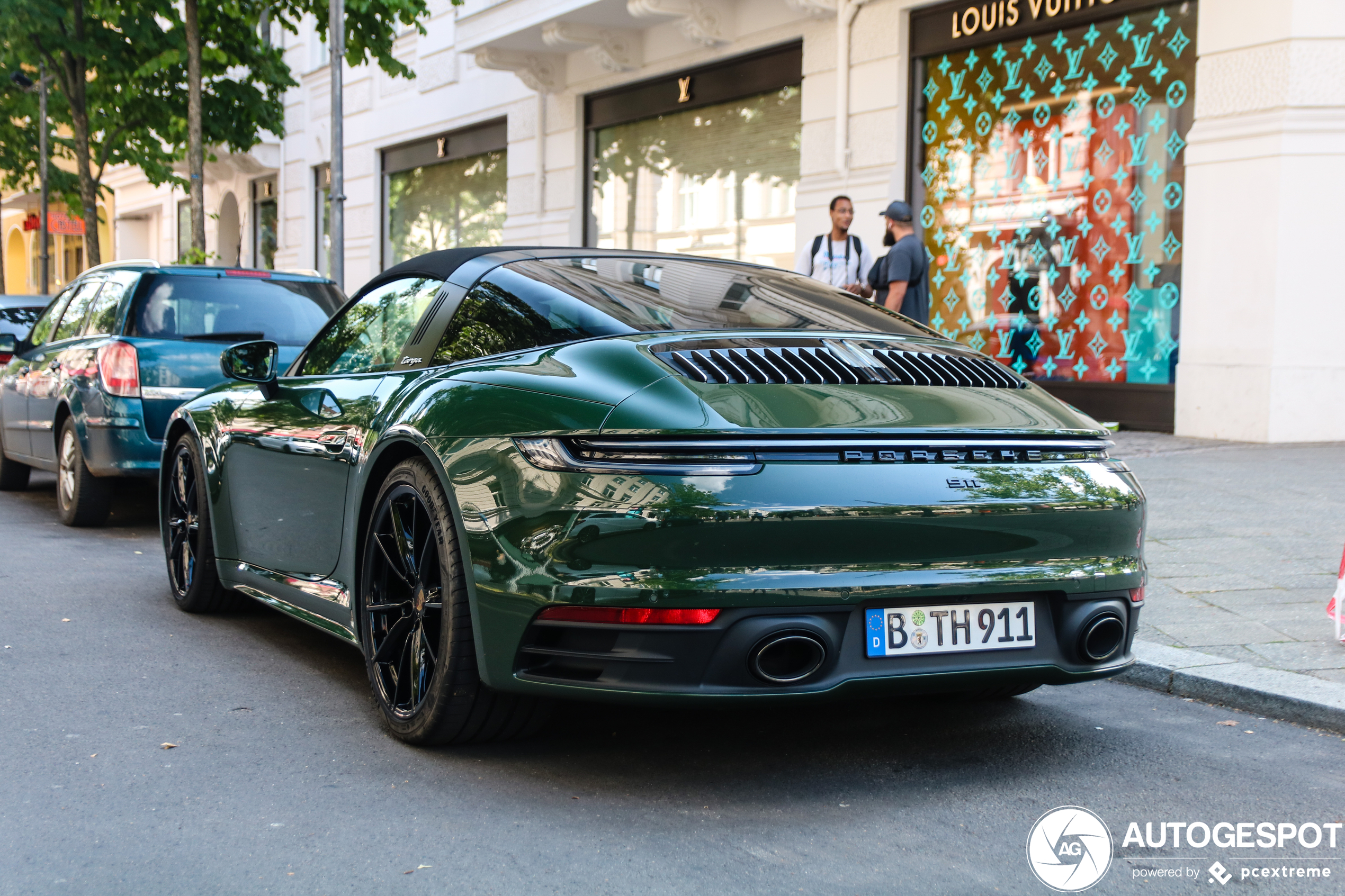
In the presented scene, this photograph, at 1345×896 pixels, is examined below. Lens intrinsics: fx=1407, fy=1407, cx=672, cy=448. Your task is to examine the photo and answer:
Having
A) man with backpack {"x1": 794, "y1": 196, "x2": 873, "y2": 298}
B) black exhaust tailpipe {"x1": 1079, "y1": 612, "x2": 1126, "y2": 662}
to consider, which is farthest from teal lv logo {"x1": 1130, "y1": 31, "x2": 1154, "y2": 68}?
black exhaust tailpipe {"x1": 1079, "y1": 612, "x2": 1126, "y2": 662}

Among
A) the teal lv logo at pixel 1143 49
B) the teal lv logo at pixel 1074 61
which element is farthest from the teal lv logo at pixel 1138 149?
the teal lv logo at pixel 1074 61

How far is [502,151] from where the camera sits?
20.4 metres

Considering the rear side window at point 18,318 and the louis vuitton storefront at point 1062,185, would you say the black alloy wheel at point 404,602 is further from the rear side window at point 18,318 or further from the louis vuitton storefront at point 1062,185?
the rear side window at point 18,318

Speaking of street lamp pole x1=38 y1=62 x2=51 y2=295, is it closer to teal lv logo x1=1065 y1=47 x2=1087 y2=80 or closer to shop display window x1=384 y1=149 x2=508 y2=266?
shop display window x1=384 y1=149 x2=508 y2=266

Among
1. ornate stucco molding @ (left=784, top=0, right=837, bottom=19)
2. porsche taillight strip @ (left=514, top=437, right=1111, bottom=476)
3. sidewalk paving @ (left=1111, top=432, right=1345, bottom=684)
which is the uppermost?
ornate stucco molding @ (left=784, top=0, right=837, bottom=19)

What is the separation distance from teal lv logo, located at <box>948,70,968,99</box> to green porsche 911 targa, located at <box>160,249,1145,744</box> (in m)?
10.00

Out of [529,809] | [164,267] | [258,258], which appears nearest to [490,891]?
[529,809]

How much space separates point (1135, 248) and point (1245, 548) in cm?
573

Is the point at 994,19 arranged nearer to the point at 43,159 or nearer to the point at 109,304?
the point at 109,304

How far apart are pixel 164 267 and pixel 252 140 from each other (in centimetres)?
1283

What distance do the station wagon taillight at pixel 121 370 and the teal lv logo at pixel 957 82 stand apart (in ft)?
27.7

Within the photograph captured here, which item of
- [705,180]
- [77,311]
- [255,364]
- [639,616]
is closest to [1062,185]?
[705,180]

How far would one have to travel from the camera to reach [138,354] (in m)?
8.05
